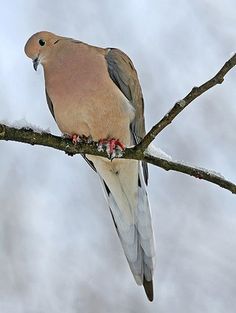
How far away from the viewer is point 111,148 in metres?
2.28

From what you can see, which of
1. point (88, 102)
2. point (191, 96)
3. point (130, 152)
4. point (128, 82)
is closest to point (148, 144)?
point (130, 152)

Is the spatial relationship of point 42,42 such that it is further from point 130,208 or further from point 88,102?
point 130,208

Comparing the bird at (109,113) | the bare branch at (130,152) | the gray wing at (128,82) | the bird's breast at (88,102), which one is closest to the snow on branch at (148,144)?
the bare branch at (130,152)

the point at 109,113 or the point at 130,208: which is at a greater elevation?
the point at 109,113

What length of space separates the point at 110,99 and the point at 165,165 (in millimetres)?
733

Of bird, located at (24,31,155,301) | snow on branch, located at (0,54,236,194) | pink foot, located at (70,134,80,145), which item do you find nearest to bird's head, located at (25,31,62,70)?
bird, located at (24,31,155,301)

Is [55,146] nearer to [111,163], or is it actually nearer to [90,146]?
[90,146]

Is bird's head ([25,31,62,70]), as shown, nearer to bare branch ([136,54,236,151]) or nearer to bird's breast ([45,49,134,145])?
bird's breast ([45,49,134,145])

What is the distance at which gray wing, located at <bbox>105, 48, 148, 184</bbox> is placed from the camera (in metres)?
2.81

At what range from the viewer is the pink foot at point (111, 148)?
7.13ft

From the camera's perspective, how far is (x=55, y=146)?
2.09 metres

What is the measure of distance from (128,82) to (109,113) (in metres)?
0.25

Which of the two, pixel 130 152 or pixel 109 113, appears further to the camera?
pixel 109 113

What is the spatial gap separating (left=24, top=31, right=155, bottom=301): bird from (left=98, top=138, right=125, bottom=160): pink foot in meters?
0.01
